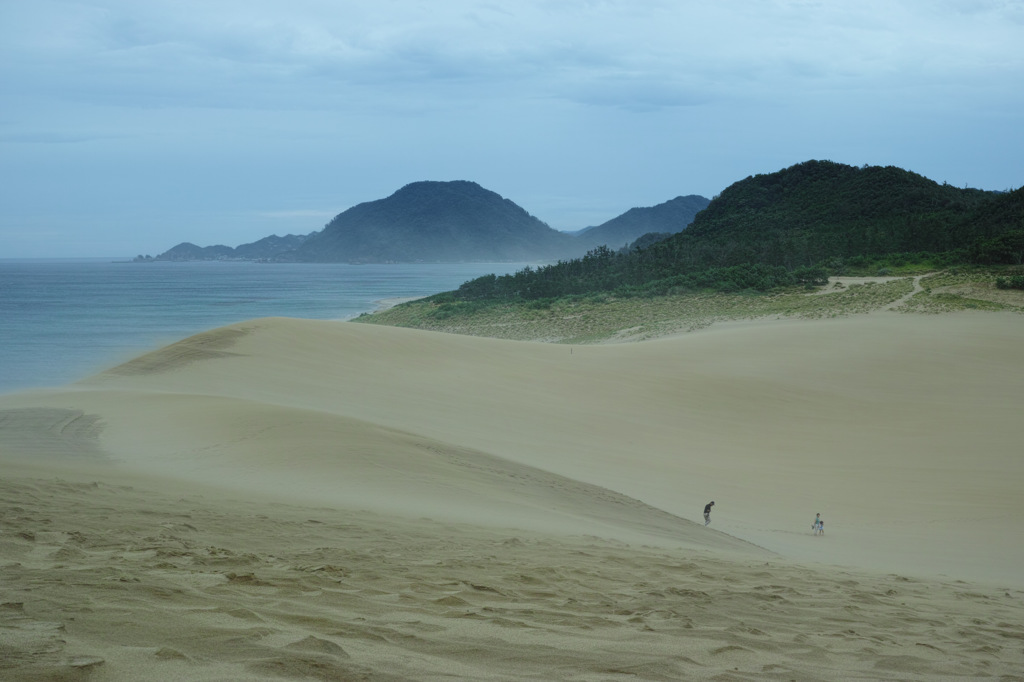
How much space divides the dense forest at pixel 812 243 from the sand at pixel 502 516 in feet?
71.3

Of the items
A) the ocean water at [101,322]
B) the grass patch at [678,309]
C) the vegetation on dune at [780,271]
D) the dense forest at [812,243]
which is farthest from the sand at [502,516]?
the dense forest at [812,243]

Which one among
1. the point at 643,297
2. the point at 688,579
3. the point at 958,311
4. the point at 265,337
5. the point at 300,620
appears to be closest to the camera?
the point at 300,620

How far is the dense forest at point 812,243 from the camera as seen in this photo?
42219mm

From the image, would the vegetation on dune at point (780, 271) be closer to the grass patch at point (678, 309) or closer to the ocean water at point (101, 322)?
the grass patch at point (678, 309)

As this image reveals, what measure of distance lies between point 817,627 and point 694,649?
49.2 inches

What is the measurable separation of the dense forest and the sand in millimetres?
21732

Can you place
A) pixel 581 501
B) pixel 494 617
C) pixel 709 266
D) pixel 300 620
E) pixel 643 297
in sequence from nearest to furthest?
pixel 300 620 → pixel 494 617 → pixel 581 501 → pixel 643 297 → pixel 709 266

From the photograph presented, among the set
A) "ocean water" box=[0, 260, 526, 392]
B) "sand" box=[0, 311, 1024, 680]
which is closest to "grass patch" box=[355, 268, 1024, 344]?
"ocean water" box=[0, 260, 526, 392]

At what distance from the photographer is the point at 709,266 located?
49.8 meters

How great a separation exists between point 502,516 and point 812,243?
48.0 meters

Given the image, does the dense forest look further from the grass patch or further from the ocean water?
the ocean water

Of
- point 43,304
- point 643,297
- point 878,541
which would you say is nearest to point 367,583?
point 878,541

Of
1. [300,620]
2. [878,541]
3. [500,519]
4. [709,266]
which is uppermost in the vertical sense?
[709,266]

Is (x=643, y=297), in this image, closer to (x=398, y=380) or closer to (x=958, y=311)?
(x=958, y=311)
